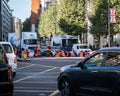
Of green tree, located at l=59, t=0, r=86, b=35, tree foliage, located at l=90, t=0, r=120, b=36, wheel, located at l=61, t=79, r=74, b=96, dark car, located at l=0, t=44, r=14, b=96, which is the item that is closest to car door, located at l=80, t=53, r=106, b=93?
wheel, located at l=61, t=79, r=74, b=96

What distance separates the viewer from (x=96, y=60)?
11.6m

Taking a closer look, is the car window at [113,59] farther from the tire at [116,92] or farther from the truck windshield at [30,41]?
the truck windshield at [30,41]

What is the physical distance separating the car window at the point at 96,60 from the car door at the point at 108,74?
0.62ft

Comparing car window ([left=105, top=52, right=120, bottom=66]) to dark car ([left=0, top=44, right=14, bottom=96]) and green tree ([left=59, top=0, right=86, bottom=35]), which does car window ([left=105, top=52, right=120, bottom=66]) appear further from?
green tree ([left=59, top=0, right=86, bottom=35])

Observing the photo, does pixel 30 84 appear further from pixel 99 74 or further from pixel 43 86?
pixel 99 74

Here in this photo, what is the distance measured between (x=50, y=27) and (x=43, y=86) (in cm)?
7884

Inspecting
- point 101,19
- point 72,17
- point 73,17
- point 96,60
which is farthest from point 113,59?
point 73,17

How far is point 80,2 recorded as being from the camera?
231 ft

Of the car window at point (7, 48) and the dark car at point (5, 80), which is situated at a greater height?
the car window at point (7, 48)

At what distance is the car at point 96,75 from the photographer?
421 inches

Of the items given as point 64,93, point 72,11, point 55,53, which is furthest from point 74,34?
point 64,93

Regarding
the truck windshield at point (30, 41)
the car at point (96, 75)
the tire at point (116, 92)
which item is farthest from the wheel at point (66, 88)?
the truck windshield at point (30, 41)

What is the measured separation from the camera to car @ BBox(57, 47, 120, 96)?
421 inches

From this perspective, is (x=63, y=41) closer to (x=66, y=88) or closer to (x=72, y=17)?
(x=72, y=17)
